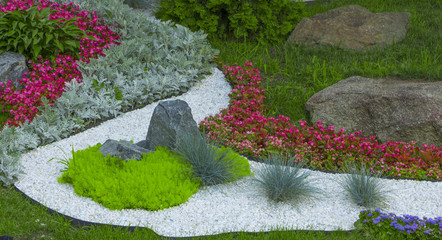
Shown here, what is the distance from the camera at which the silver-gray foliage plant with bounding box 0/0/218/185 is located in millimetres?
6082

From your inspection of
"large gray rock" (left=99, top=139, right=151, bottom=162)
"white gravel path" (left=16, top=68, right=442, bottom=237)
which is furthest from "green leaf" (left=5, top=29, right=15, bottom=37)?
"large gray rock" (left=99, top=139, right=151, bottom=162)

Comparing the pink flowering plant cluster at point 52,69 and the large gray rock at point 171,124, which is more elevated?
the large gray rock at point 171,124

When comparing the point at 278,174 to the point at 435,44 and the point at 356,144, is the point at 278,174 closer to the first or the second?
the point at 356,144

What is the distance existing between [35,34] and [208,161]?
160 inches

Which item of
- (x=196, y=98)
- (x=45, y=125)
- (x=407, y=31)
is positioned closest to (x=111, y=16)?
(x=196, y=98)

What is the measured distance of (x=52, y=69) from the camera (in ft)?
25.0

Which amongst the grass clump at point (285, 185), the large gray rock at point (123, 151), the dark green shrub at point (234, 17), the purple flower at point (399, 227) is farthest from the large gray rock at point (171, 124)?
the dark green shrub at point (234, 17)

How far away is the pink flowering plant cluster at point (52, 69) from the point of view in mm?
6902

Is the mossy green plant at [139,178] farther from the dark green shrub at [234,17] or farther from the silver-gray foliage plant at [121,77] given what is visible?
the dark green shrub at [234,17]

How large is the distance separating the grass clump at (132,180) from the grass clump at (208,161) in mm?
107

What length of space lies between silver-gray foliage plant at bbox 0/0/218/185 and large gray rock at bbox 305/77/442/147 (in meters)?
2.32

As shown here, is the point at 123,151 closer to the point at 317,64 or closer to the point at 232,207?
the point at 232,207

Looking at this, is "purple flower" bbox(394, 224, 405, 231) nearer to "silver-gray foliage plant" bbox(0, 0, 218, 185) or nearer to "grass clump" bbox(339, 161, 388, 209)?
"grass clump" bbox(339, 161, 388, 209)

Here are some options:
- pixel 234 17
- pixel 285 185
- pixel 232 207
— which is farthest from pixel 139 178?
pixel 234 17
